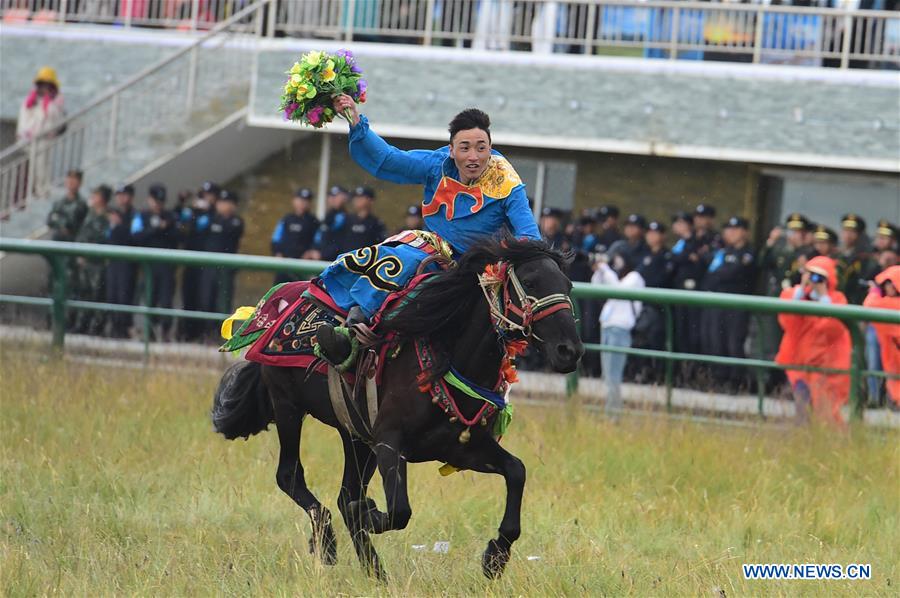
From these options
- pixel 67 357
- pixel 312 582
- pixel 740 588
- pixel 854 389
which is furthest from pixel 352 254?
pixel 67 357

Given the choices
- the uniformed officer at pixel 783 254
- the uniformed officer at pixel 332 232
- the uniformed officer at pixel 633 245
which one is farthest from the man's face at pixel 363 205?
the uniformed officer at pixel 783 254

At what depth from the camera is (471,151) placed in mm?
6988

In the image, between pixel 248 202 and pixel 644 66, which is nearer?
pixel 644 66

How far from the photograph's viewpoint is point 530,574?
269 inches

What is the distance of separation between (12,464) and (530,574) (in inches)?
155

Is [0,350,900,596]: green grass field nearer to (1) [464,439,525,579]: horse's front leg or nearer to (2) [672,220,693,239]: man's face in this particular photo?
(1) [464,439,525,579]: horse's front leg

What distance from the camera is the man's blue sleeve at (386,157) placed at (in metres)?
7.29

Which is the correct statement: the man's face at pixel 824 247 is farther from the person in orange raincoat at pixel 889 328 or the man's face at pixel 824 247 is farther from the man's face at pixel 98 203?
Result: the man's face at pixel 98 203

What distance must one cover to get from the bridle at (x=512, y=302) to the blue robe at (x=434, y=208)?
340 mm

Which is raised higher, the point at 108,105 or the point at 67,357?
the point at 108,105

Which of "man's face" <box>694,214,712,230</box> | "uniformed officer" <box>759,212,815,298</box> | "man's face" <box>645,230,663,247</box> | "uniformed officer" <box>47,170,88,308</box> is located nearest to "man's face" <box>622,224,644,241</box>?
"man's face" <box>645,230,663,247</box>

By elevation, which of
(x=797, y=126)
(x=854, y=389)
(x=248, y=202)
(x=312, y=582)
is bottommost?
(x=312, y=582)

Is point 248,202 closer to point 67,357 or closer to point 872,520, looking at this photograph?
point 67,357

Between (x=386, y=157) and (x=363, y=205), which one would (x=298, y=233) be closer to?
(x=363, y=205)
